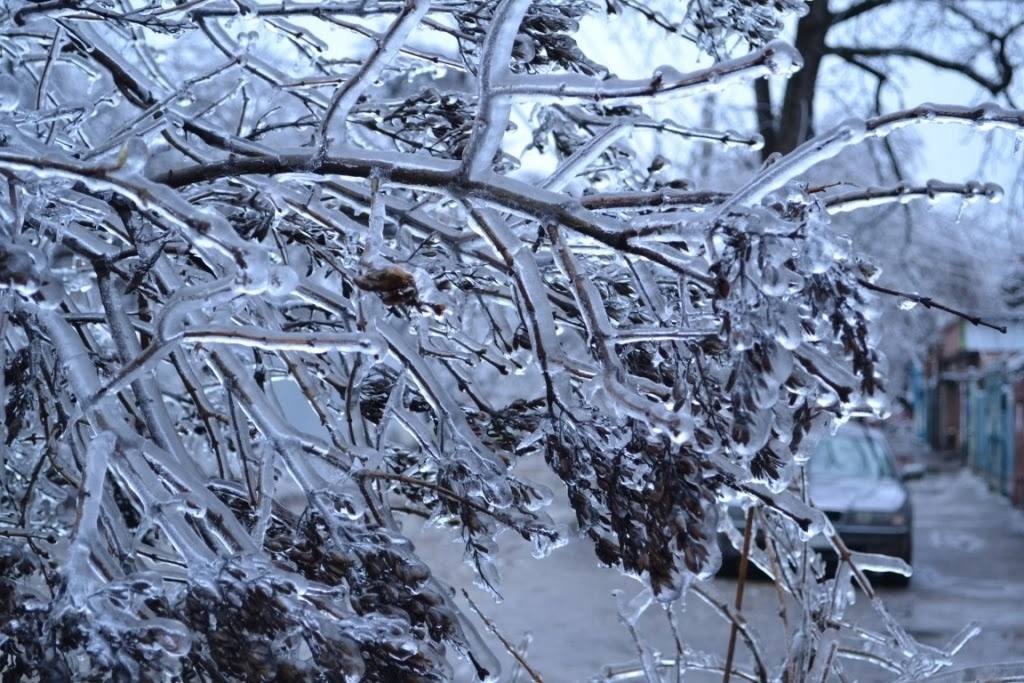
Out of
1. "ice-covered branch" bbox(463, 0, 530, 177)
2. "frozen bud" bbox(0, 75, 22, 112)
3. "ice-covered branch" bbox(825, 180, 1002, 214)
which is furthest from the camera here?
"frozen bud" bbox(0, 75, 22, 112)

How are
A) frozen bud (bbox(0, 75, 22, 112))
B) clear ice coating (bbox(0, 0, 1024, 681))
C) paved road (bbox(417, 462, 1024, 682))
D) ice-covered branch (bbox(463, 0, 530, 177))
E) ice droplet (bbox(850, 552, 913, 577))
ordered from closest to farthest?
1. clear ice coating (bbox(0, 0, 1024, 681))
2. ice-covered branch (bbox(463, 0, 530, 177))
3. frozen bud (bbox(0, 75, 22, 112))
4. ice droplet (bbox(850, 552, 913, 577))
5. paved road (bbox(417, 462, 1024, 682))

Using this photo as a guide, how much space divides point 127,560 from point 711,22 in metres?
2.32

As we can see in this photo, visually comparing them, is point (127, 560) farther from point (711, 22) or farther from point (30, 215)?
point (711, 22)

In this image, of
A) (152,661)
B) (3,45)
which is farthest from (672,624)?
(3,45)

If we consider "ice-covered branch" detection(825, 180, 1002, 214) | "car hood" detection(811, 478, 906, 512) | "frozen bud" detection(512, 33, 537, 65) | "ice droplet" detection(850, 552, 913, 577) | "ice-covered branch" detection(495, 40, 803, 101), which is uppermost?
"frozen bud" detection(512, 33, 537, 65)

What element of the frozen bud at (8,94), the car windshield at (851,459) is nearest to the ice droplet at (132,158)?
the frozen bud at (8,94)

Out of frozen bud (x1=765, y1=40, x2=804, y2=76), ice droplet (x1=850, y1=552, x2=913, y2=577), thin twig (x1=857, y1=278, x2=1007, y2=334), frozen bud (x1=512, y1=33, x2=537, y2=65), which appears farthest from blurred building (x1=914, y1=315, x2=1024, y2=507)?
frozen bud (x1=765, y1=40, x2=804, y2=76)

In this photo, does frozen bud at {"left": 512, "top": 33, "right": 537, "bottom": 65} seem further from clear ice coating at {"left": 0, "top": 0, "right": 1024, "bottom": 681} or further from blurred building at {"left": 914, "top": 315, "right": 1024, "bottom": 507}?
blurred building at {"left": 914, "top": 315, "right": 1024, "bottom": 507}

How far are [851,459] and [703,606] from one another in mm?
4234

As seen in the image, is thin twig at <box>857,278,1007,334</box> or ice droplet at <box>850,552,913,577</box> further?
ice droplet at <box>850,552,913,577</box>

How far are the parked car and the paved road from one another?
55cm

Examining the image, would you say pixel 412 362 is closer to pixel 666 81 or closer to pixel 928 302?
pixel 666 81

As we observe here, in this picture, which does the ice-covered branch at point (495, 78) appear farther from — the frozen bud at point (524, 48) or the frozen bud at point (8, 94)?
the frozen bud at point (8, 94)

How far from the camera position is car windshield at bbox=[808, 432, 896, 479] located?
14.1 meters
